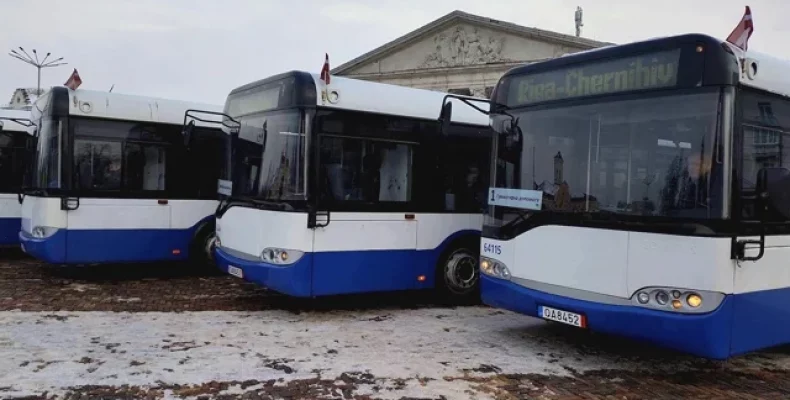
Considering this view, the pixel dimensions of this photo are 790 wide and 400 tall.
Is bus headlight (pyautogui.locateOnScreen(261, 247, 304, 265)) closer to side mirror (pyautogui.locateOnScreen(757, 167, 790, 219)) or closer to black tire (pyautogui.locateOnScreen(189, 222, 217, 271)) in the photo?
black tire (pyautogui.locateOnScreen(189, 222, 217, 271))

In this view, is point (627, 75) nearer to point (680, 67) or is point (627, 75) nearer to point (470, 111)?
point (680, 67)

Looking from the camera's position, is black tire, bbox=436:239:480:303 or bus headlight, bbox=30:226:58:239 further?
bus headlight, bbox=30:226:58:239

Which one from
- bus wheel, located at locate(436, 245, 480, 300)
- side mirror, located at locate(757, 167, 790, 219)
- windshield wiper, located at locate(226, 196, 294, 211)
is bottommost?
bus wheel, located at locate(436, 245, 480, 300)

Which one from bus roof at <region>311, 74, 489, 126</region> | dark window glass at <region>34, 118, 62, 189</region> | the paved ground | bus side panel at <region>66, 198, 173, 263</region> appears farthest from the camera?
bus side panel at <region>66, 198, 173, 263</region>

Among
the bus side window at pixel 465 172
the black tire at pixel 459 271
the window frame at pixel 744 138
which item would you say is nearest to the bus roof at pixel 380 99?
the bus side window at pixel 465 172

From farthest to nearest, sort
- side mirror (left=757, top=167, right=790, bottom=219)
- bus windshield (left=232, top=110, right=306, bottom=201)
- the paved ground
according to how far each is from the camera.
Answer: bus windshield (left=232, top=110, right=306, bottom=201) < the paved ground < side mirror (left=757, top=167, right=790, bottom=219)

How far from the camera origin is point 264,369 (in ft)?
20.5

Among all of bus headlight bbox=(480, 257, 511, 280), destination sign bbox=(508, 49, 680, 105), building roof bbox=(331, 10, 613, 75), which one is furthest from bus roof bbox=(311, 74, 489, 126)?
building roof bbox=(331, 10, 613, 75)

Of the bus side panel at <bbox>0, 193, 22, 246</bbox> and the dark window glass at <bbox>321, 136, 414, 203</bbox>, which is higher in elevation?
the dark window glass at <bbox>321, 136, 414, 203</bbox>

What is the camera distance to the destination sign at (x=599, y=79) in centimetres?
586

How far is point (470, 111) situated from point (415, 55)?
124 ft

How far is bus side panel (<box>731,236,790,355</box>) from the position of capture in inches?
225

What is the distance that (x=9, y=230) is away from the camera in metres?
13.7

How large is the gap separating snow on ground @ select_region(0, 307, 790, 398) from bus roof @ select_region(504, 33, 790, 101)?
112 inches
